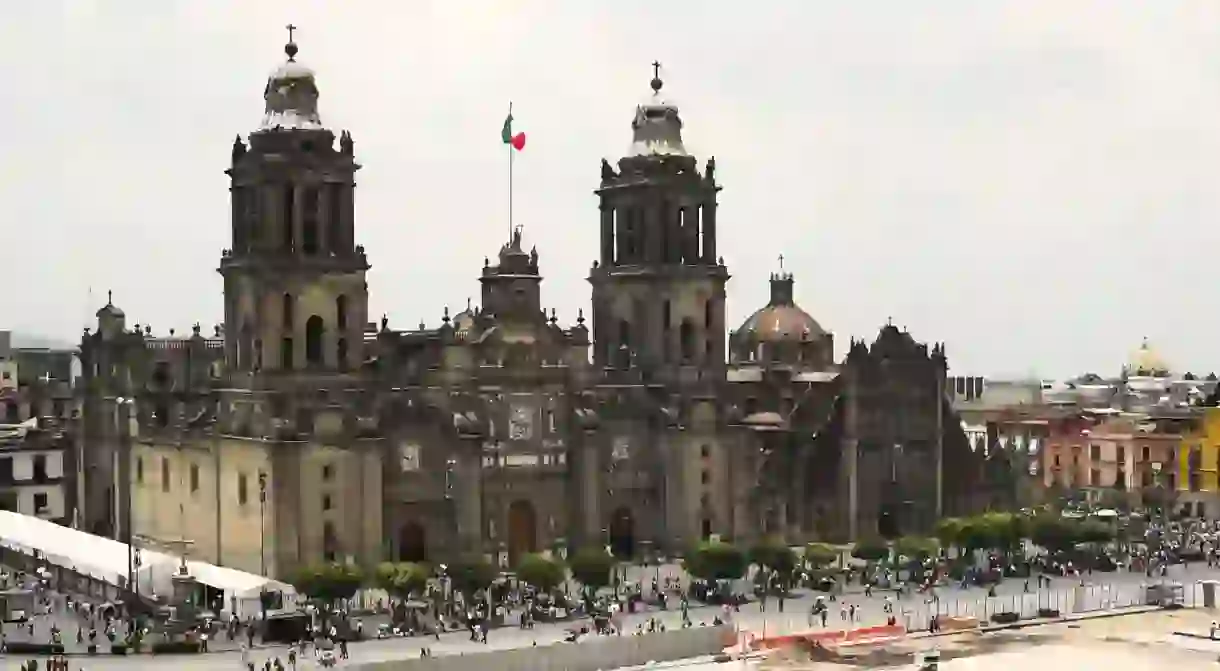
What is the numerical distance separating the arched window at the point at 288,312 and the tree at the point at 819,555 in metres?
24.2

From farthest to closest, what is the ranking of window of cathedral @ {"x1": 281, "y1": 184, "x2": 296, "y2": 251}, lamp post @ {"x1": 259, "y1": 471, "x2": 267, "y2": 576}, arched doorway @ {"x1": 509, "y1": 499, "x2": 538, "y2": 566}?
arched doorway @ {"x1": 509, "y1": 499, "x2": 538, "y2": 566}, window of cathedral @ {"x1": 281, "y1": 184, "x2": 296, "y2": 251}, lamp post @ {"x1": 259, "y1": 471, "x2": 267, "y2": 576}

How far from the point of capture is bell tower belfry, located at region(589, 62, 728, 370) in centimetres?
9131

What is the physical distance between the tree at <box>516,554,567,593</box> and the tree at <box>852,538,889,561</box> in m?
15.8

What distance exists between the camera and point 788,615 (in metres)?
72.4

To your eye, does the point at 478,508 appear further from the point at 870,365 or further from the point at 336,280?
the point at 870,365

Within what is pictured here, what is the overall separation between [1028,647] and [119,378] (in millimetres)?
48135

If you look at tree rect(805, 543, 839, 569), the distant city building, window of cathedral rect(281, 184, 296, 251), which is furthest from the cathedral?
tree rect(805, 543, 839, 569)

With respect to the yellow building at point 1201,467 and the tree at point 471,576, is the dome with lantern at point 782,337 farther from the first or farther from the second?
the tree at point 471,576

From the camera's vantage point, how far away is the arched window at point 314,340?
263 ft

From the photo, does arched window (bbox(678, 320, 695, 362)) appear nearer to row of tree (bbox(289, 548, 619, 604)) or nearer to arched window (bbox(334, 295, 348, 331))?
row of tree (bbox(289, 548, 619, 604))

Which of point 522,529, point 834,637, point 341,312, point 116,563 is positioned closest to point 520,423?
point 522,529

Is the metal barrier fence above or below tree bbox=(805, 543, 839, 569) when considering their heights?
below

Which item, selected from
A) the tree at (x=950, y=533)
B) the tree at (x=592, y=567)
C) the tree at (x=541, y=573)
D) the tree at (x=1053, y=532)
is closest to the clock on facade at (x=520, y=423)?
the tree at (x=592, y=567)

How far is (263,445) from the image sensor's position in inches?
3012
